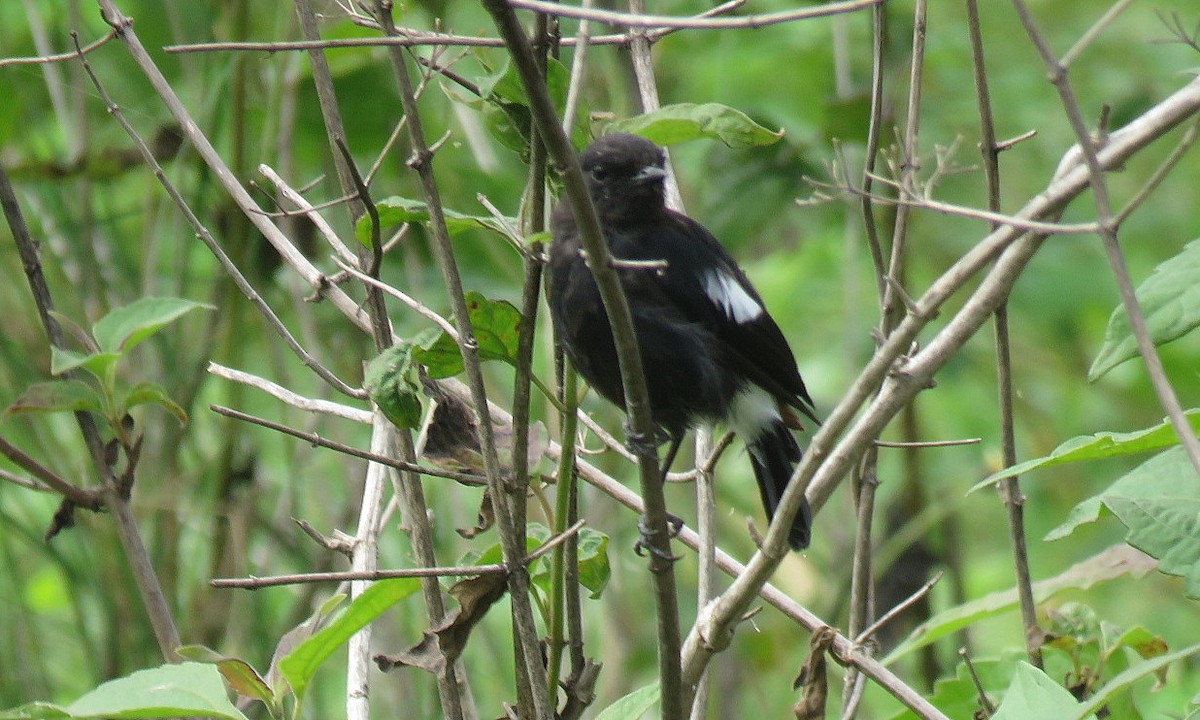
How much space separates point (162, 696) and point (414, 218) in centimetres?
67

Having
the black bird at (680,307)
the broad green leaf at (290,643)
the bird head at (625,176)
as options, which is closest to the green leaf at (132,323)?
Answer: the broad green leaf at (290,643)

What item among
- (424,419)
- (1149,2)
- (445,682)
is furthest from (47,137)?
(1149,2)

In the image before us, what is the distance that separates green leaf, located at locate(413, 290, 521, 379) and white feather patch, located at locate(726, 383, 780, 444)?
130 cm

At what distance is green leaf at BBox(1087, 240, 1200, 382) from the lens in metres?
1.40

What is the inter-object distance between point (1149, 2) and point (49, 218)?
12.5 ft

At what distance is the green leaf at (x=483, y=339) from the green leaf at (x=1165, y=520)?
0.70m

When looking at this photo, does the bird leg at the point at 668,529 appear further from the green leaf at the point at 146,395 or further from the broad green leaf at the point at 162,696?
the green leaf at the point at 146,395

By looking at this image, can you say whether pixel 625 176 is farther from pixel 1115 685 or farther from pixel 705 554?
pixel 1115 685

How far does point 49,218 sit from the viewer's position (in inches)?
135

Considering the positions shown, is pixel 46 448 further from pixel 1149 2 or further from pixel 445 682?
pixel 1149 2

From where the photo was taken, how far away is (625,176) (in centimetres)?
274

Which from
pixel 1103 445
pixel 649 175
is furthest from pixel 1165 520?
pixel 649 175

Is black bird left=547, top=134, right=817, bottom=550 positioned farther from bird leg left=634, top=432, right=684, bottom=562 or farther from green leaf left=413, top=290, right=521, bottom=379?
green leaf left=413, top=290, right=521, bottom=379

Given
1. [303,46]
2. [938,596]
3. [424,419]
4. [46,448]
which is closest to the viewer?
[303,46]
